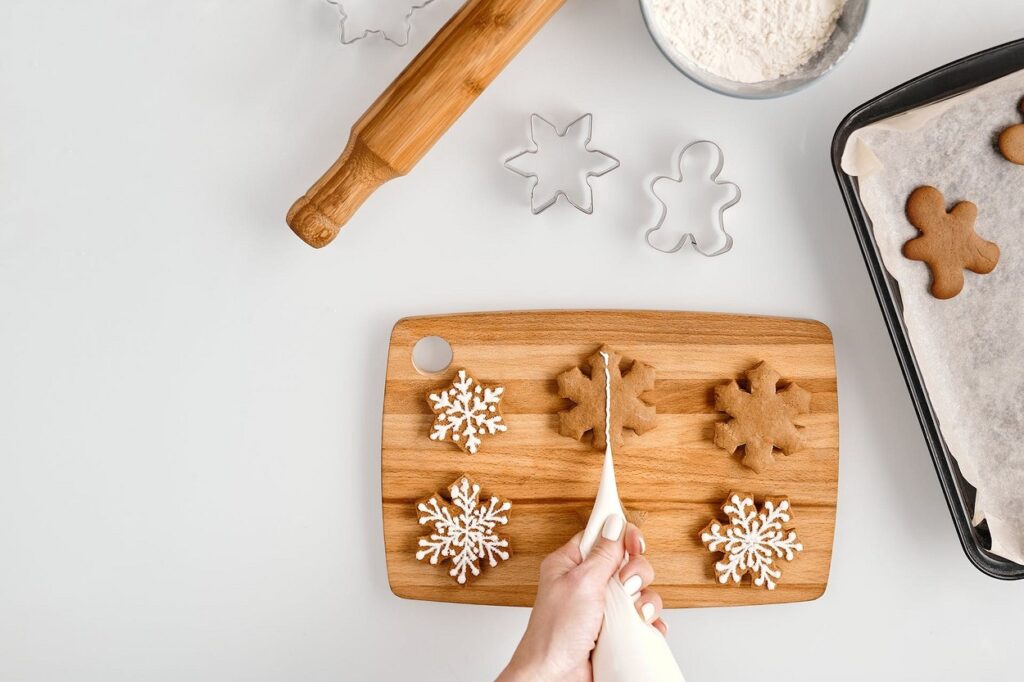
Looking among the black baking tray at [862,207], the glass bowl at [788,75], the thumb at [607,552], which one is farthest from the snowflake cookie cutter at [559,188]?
the thumb at [607,552]

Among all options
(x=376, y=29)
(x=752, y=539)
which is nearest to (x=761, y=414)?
(x=752, y=539)

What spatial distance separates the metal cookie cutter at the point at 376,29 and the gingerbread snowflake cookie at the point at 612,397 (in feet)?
1.53

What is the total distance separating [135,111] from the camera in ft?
3.34

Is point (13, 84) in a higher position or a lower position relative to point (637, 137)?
higher

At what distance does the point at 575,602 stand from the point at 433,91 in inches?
23.4

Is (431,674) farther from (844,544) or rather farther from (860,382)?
(860,382)

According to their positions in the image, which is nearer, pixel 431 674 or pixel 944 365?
pixel 944 365

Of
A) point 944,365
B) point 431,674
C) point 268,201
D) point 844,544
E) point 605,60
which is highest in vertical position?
point 605,60

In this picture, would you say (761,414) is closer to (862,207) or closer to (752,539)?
(752,539)

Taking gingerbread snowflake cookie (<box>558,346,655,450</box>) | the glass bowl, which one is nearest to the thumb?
gingerbread snowflake cookie (<box>558,346,655,450</box>)

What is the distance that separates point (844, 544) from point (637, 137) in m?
0.59

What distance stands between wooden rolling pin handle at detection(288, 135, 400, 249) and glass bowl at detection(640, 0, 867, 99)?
0.34 m

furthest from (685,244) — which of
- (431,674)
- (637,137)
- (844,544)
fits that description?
(431,674)

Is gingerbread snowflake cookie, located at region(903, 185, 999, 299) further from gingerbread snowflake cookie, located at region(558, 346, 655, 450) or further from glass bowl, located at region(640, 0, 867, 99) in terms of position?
gingerbread snowflake cookie, located at region(558, 346, 655, 450)
